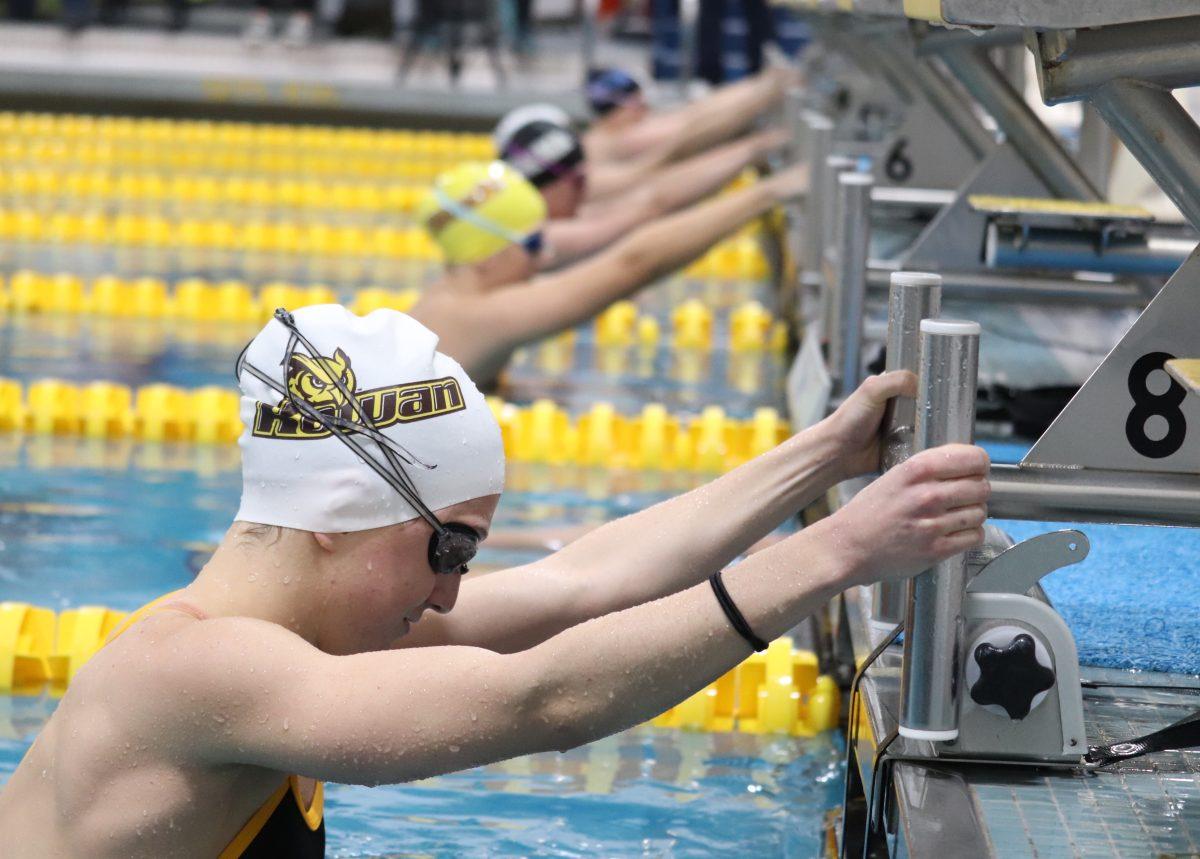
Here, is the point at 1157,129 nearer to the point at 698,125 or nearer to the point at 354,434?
the point at 354,434

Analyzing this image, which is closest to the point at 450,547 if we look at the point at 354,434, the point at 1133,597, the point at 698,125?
the point at 354,434

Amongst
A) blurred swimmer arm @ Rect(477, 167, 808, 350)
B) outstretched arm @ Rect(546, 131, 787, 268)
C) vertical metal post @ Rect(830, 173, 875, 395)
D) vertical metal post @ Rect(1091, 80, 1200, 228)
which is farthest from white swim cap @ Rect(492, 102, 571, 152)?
vertical metal post @ Rect(1091, 80, 1200, 228)

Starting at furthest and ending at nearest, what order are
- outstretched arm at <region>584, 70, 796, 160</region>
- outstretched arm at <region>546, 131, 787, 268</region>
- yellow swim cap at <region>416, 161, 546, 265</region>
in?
outstretched arm at <region>584, 70, 796, 160</region>, outstretched arm at <region>546, 131, 787, 268</region>, yellow swim cap at <region>416, 161, 546, 265</region>

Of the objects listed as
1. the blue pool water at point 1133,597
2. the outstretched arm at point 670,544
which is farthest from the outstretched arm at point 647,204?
the outstretched arm at point 670,544

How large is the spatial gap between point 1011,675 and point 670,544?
1.75ft

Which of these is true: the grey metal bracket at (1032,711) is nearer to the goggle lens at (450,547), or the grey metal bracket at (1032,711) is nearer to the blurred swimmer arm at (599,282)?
the goggle lens at (450,547)

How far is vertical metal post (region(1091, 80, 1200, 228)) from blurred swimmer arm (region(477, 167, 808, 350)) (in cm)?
302

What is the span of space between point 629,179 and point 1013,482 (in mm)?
6603

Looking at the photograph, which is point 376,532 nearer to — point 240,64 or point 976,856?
point 976,856

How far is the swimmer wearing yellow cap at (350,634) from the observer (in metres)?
1.87

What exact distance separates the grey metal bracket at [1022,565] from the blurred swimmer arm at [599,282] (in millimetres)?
3093

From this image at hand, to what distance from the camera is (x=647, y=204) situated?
7.41 meters

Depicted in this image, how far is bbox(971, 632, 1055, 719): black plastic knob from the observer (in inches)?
88.4

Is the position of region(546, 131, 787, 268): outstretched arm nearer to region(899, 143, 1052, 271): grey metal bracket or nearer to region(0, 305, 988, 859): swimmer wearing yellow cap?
region(899, 143, 1052, 271): grey metal bracket
